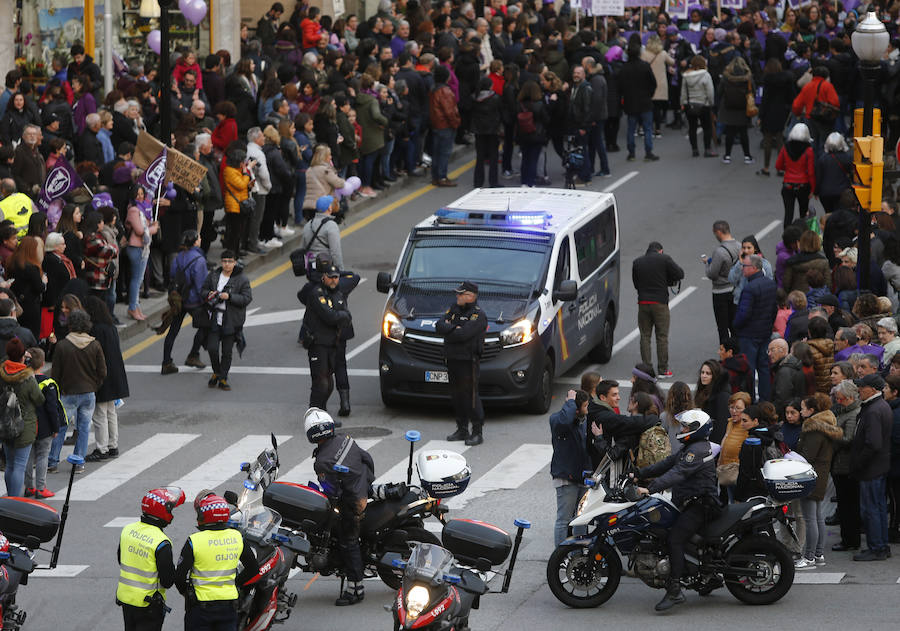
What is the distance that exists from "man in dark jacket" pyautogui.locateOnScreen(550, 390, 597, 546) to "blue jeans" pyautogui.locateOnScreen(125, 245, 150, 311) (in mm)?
9863

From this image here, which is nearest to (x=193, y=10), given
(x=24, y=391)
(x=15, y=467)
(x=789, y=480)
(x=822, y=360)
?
(x=24, y=391)

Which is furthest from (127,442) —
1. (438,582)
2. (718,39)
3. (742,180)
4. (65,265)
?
(718,39)

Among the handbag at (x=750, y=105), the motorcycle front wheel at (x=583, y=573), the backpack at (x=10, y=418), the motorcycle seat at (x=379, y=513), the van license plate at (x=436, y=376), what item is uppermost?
the handbag at (x=750, y=105)

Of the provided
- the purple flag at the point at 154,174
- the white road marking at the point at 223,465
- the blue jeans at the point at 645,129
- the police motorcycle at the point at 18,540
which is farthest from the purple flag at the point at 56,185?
the blue jeans at the point at 645,129

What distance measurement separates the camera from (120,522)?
16.5 m

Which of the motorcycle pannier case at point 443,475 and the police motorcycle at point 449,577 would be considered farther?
the motorcycle pannier case at point 443,475

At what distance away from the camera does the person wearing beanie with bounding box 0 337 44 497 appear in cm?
1666

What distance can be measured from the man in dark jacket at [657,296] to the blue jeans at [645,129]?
11852 millimetres

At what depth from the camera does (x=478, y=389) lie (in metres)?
19.6

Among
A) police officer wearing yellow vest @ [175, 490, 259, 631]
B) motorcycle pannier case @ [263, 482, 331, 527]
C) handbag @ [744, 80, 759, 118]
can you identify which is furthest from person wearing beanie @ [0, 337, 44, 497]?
handbag @ [744, 80, 759, 118]

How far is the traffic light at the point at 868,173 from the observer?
60.6ft

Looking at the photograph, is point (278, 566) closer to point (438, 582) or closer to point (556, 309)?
point (438, 582)

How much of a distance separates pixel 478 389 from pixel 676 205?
1179 centimetres

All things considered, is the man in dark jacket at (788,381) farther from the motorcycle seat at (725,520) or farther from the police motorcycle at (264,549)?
the police motorcycle at (264,549)
